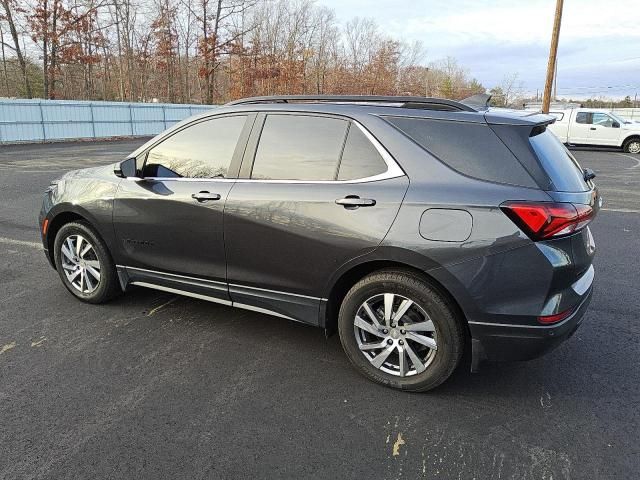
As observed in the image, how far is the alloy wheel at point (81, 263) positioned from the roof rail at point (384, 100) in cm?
179

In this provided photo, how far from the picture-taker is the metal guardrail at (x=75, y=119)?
21.8 m

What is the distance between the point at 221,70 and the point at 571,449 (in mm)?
47325

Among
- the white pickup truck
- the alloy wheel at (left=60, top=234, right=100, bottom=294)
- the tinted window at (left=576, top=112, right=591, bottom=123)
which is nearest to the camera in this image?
the alloy wheel at (left=60, top=234, right=100, bottom=294)

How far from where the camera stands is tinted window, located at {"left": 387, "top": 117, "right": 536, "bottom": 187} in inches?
106

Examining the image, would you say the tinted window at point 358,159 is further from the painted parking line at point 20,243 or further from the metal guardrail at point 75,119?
the metal guardrail at point 75,119

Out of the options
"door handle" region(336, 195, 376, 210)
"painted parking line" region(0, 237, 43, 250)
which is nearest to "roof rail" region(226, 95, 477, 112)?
"door handle" region(336, 195, 376, 210)

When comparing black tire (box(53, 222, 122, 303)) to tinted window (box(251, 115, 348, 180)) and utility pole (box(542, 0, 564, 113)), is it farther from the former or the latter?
utility pole (box(542, 0, 564, 113))

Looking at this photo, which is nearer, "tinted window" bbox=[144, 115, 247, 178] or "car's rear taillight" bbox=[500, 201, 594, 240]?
"car's rear taillight" bbox=[500, 201, 594, 240]

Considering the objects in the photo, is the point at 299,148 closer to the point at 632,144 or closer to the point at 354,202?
the point at 354,202

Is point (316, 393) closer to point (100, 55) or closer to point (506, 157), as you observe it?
point (506, 157)

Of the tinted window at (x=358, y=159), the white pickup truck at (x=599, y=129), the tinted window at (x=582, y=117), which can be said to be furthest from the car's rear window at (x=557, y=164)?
the tinted window at (x=582, y=117)

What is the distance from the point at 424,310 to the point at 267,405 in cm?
107

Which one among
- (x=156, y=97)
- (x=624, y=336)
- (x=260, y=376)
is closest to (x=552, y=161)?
(x=624, y=336)

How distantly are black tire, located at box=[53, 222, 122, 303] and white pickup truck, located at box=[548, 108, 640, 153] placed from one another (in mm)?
20389
